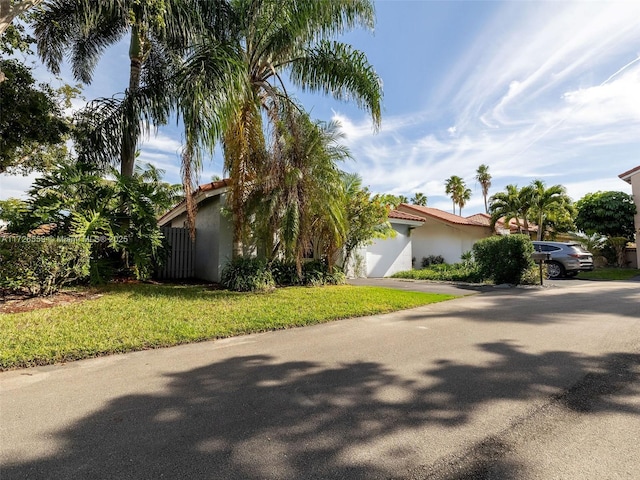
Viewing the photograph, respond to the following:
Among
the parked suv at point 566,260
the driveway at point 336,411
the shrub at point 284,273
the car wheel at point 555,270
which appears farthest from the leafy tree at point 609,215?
the driveway at point 336,411

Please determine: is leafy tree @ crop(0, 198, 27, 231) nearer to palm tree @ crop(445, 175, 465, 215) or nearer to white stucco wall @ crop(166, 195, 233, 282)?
white stucco wall @ crop(166, 195, 233, 282)

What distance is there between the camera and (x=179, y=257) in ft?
42.9

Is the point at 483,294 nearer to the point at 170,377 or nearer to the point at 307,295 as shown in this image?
the point at 307,295

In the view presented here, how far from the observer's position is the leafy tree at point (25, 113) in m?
10.3

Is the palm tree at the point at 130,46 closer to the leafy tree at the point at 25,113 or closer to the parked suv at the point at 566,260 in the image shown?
the leafy tree at the point at 25,113

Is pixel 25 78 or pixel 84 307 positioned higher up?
pixel 25 78

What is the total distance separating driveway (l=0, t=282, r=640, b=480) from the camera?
7.07 feet

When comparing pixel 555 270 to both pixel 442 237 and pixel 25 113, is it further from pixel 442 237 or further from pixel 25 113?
pixel 25 113

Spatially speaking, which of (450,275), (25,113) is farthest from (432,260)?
(25,113)

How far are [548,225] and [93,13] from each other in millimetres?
29821

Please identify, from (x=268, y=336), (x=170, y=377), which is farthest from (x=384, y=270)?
(x=170, y=377)

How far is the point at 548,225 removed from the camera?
1027 inches

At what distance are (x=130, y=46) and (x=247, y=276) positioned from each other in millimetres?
9330

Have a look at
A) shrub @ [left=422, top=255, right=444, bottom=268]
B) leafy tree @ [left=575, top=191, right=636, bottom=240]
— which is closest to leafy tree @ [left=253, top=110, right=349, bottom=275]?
shrub @ [left=422, top=255, right=444, bottom=268]
